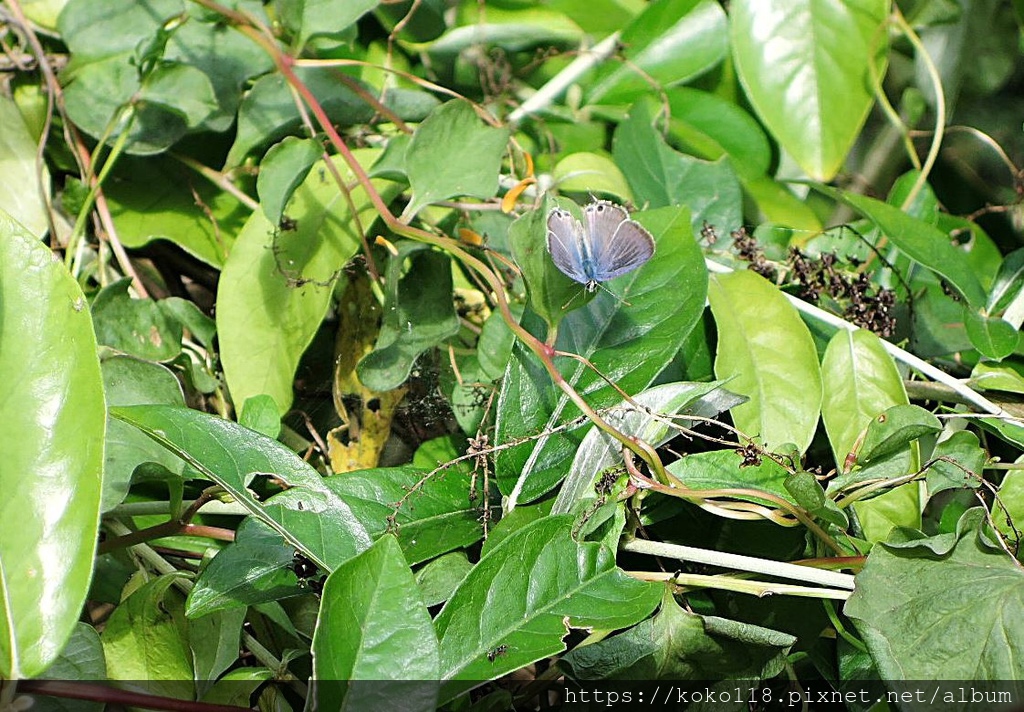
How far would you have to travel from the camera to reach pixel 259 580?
53cm

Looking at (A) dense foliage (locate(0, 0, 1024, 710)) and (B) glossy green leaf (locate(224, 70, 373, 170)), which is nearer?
(A) dense foliage (locate(0, 0, 1024, 710))

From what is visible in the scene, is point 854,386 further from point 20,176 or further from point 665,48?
point 20,176

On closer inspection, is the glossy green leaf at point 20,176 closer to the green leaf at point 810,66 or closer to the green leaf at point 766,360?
the green leaf at point 766,360

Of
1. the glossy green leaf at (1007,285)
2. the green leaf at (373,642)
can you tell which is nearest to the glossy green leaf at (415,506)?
the green leaf at (373,642)

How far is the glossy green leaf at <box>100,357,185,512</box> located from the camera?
1.78ft

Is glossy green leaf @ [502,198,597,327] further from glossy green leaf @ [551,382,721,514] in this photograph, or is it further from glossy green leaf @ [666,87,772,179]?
glossy green leaf @ [666,87,772,179]

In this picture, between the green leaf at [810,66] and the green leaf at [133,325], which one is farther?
the green leaf at [810,66]

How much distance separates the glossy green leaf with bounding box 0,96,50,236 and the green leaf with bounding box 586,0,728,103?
0.57 m

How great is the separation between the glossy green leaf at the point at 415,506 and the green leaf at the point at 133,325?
0.72 ft

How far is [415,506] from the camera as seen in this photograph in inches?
23.1

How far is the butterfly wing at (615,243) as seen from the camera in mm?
497

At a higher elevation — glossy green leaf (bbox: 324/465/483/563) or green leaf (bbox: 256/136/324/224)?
green leaf (bbox: 256/136/324/224)

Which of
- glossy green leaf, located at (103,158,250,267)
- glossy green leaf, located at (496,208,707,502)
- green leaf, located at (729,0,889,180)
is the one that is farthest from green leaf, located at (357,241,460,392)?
green leaf, located at (729,0,889,180)

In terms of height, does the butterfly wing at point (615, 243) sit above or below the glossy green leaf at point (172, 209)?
above
